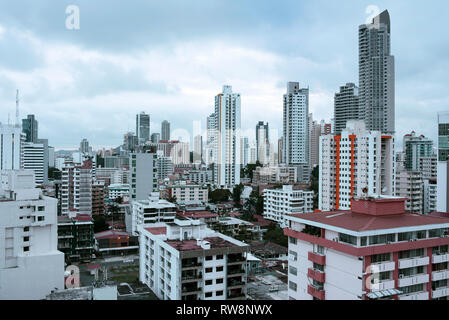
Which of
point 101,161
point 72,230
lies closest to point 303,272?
point 72,230

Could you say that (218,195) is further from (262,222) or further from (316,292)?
(316,292)

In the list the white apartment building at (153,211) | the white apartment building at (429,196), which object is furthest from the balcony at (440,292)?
the white apartment building at (429,196)

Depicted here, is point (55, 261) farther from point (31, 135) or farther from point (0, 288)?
point (31, 135)

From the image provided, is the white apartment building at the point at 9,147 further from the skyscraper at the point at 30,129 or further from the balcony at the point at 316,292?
the balcony at the point at 316,292

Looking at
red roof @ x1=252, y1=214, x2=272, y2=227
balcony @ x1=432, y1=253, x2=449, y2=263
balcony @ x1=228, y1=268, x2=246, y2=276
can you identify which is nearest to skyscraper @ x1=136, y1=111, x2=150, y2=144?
red roof @ x1=252, y1=214, x2=272, y2=227

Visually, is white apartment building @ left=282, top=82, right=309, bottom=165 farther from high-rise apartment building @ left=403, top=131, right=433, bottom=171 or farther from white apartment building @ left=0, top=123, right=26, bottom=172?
white apartment building @ left=0, top=123, right=26, bottom=172
